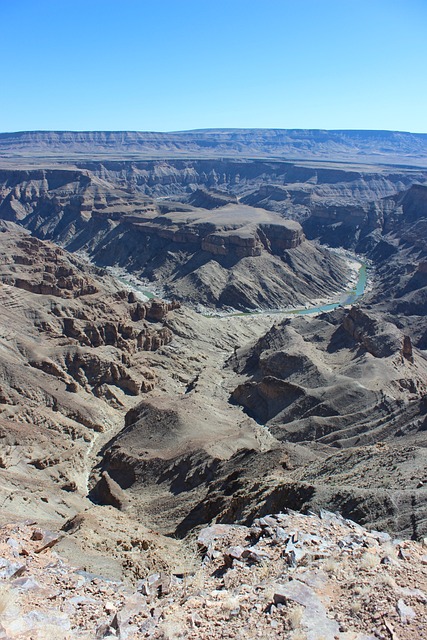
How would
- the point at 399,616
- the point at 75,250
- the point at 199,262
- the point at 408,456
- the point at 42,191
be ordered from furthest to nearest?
the point at 42,191 < the point at 75,250 < the point at 199,262 < the point at 408,456 < the point at 399,616

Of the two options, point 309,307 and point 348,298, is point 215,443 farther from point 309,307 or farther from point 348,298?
point 348,298

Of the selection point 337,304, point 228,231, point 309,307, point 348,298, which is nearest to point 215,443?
point 309,307

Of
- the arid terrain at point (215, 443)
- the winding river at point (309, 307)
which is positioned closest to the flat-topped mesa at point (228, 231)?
the arid terrain at point (215, 443)

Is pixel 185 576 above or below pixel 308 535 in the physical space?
below

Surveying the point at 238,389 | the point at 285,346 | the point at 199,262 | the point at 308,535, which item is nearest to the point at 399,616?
the point at 308,535

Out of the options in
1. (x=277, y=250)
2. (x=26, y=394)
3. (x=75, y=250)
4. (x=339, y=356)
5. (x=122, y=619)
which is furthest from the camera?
(x=75, y=250)

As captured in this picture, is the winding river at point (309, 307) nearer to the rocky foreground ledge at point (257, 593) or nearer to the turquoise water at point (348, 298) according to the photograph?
the turquoise water at point (348, 298)

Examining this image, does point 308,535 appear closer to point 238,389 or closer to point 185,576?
point 185,576
